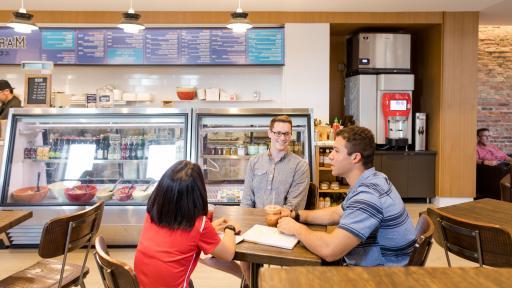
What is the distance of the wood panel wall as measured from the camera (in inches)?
236

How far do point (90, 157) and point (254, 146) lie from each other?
1.51 metres

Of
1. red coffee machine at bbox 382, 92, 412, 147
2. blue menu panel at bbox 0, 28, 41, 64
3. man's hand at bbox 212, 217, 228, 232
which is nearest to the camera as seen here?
man's hand at bbox 212, 217, 228, 232

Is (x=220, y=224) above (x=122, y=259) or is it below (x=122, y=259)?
above

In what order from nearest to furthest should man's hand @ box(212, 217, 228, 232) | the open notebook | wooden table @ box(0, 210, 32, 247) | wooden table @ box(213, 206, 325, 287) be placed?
wooden table @ box(213, 206, 325, 287), the open notebook, man's hand @ box(212, 217, 228, 232), wooden table @ box(0, 210, 32, 247)

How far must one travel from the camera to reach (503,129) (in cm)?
745

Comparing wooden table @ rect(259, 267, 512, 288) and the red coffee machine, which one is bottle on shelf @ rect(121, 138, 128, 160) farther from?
the red coffee machine

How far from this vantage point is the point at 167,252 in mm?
1744

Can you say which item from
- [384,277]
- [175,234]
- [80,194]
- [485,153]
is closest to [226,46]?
[80,194]

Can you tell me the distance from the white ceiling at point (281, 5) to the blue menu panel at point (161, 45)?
318mm

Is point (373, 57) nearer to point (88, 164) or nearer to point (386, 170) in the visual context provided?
point (386, 170)

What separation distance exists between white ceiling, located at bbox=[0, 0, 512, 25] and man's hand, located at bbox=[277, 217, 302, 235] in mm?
4120

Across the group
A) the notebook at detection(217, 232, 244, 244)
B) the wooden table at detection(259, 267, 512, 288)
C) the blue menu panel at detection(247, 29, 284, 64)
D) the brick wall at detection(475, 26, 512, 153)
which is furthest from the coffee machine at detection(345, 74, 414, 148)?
the wooden table at detection(259, 267, 512, 288)

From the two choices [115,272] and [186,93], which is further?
[186,93]

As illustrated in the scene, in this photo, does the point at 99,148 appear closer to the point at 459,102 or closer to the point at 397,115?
the point at 397,115
